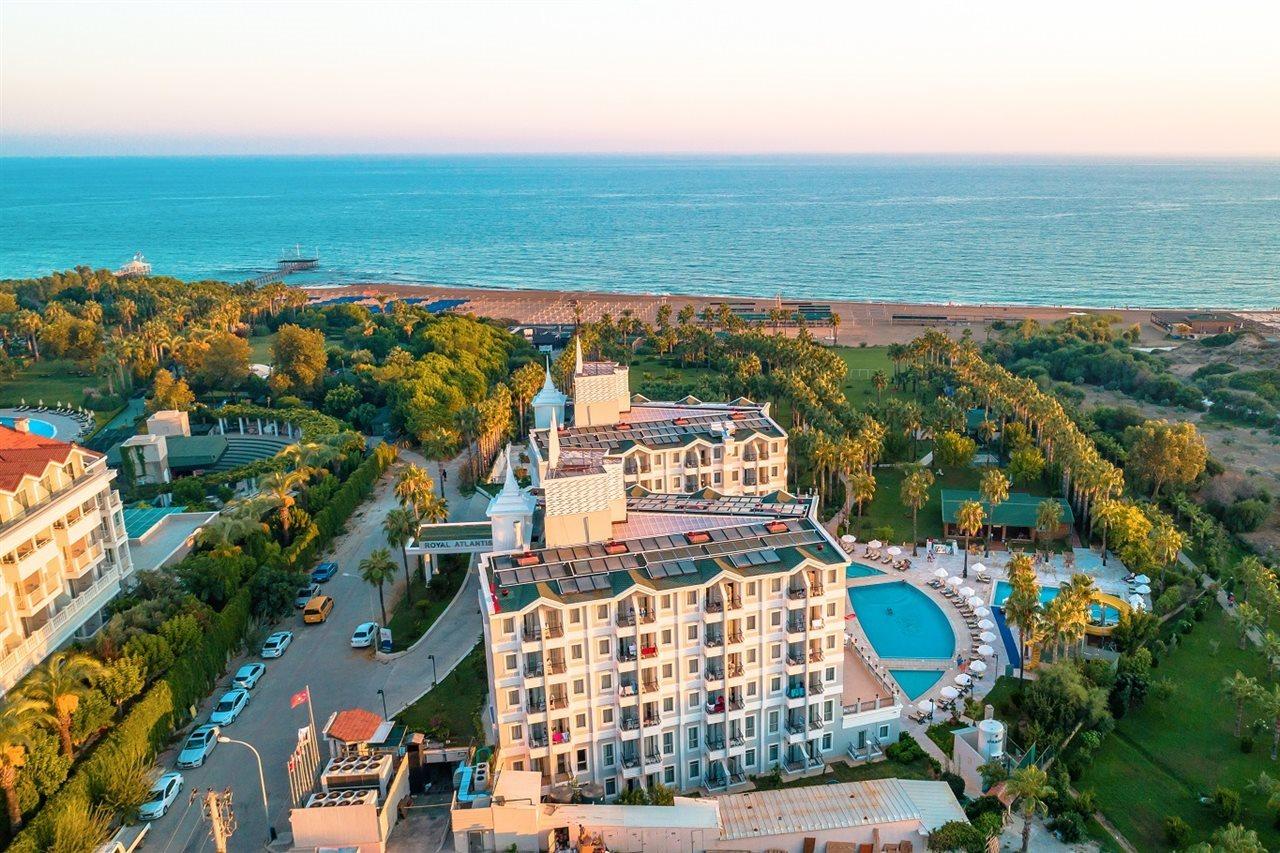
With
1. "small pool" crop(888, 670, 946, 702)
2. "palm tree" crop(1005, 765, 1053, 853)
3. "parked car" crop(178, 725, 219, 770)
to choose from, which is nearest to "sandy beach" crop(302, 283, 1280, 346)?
"small pool" crop(888, 670, 946, 702)

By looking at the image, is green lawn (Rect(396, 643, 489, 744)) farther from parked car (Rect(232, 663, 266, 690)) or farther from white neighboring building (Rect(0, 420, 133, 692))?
white neighboring building (Rect(0, 420, 133, 692))

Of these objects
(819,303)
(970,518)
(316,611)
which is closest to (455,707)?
(316,611)

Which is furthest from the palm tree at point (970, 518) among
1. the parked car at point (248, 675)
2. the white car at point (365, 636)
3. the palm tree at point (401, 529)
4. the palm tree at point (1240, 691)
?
the parked car at point (248, 675)

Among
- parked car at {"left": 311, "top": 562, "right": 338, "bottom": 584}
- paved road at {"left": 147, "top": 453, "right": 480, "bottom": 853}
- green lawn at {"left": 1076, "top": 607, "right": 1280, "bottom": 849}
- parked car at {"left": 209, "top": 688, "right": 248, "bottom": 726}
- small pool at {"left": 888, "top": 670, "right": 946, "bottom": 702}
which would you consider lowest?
small pool at {"left": 888, "top": 670, "right": 946, "bottom": 702}

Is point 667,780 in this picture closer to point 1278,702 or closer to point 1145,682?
point 1145,682

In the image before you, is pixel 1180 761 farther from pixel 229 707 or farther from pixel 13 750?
pixel 13 750

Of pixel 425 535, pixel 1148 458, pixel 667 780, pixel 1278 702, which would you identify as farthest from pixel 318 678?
pixel 1148 458

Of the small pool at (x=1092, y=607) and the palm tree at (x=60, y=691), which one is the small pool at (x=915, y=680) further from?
the palm tree at (x=60, y=691)
